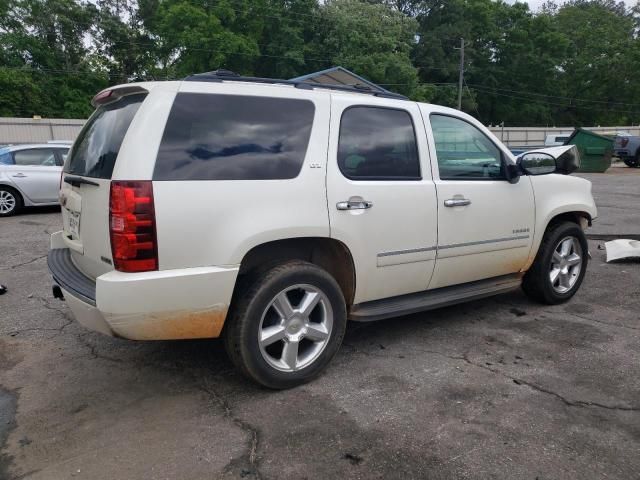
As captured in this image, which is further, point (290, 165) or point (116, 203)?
point (290, 165)

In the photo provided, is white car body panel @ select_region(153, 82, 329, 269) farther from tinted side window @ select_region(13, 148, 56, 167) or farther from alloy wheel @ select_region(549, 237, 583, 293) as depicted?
tinted side window @ select_region(13, 148, 56, 167)

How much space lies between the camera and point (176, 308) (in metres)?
2.92

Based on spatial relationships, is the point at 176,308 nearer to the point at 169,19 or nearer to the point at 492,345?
the point at 492,345

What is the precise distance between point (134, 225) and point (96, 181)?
48 cm

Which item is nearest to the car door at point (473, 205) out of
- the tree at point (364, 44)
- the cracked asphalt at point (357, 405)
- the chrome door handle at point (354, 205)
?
the cracked asphalt at point (357, 405)

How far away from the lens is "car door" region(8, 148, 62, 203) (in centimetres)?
1061

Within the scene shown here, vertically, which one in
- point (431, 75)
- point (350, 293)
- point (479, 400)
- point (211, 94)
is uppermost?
point (431, 75)

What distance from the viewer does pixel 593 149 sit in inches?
895

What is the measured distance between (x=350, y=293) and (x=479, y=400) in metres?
1.06

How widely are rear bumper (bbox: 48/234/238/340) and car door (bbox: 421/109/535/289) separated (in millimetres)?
1775

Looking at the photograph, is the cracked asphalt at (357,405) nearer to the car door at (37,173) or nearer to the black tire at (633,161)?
the car door at (37,173)

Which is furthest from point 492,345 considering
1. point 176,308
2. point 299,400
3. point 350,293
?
Answer: point 176,308

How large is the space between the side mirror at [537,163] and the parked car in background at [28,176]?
9.38m

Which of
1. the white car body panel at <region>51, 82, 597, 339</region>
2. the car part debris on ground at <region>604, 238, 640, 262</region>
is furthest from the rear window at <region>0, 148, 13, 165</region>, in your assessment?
the car part debris on ground at <region>604, 238, 640, 262</region>
